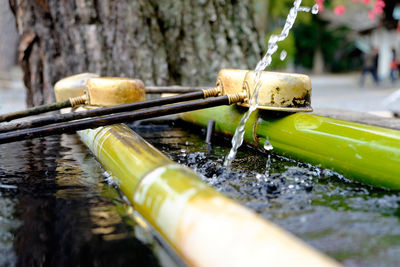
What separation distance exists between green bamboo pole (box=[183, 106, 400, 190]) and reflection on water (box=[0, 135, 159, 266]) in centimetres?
85

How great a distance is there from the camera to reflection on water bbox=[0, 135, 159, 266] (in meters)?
1.06

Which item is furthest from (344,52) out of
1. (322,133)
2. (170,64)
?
(322,133)

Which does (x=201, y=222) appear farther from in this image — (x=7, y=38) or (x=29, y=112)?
→ (x=7, y=38)

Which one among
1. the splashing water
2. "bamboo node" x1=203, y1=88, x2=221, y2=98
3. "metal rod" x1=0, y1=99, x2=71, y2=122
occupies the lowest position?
the splashing water

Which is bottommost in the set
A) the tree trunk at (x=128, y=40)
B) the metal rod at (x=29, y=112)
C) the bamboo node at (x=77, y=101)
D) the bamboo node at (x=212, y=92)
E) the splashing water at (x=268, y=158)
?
the splashing water at (x=268, y=158)

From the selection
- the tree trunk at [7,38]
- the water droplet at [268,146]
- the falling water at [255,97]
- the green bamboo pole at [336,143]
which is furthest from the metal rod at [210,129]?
the tree trunk at [7,38]

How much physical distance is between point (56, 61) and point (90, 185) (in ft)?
10.4

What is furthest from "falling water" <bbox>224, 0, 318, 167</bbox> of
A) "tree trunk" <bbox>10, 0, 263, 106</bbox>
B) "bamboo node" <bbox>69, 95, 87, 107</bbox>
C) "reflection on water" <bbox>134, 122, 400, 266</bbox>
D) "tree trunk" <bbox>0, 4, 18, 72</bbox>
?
"tree trunk" <bbox>0, 4, 18, 72</bbox>

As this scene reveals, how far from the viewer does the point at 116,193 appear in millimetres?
1539

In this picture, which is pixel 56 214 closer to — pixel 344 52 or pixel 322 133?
pixel 322 133

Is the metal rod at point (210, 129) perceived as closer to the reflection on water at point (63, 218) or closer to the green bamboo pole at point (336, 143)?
the green bamboo pole at point (336, 143)

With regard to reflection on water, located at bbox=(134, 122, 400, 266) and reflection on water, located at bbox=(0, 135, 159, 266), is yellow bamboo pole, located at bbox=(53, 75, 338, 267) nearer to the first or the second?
reflection on water, located at bbox=(0, 135, 159, 266)

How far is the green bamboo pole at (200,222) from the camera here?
784 mm

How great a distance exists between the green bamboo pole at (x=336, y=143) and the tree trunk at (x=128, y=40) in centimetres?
238
